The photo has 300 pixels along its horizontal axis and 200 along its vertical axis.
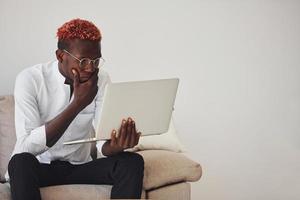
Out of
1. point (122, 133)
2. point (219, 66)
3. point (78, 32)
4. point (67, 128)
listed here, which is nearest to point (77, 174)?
point (67, 128)

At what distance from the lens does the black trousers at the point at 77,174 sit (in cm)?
215

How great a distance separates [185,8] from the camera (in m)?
3.53

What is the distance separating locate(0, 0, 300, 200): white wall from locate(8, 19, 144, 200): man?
79 centimetres

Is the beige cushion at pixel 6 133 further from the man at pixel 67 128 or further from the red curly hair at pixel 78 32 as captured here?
the red curly hair at pixel 78 32

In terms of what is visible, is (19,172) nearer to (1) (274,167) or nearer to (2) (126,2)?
(2) (126,2)

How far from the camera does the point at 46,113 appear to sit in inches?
95.7

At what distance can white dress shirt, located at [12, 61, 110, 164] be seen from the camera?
2311mm

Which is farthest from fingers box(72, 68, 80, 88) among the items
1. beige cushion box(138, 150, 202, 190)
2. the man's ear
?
beige cushion box(138, 150, 202, 190)

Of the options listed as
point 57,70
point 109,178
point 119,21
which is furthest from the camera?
point 119,21

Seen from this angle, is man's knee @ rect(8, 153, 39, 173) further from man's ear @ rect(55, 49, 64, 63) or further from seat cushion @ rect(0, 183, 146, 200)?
man's ear @ rect(55, 49, 64, 63)

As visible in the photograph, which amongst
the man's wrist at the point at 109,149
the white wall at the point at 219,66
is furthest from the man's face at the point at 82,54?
the white wall at the point at 219,66

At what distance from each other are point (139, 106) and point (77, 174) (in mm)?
402

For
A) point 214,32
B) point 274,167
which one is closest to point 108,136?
point 214,32

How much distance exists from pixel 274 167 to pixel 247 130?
295mm
